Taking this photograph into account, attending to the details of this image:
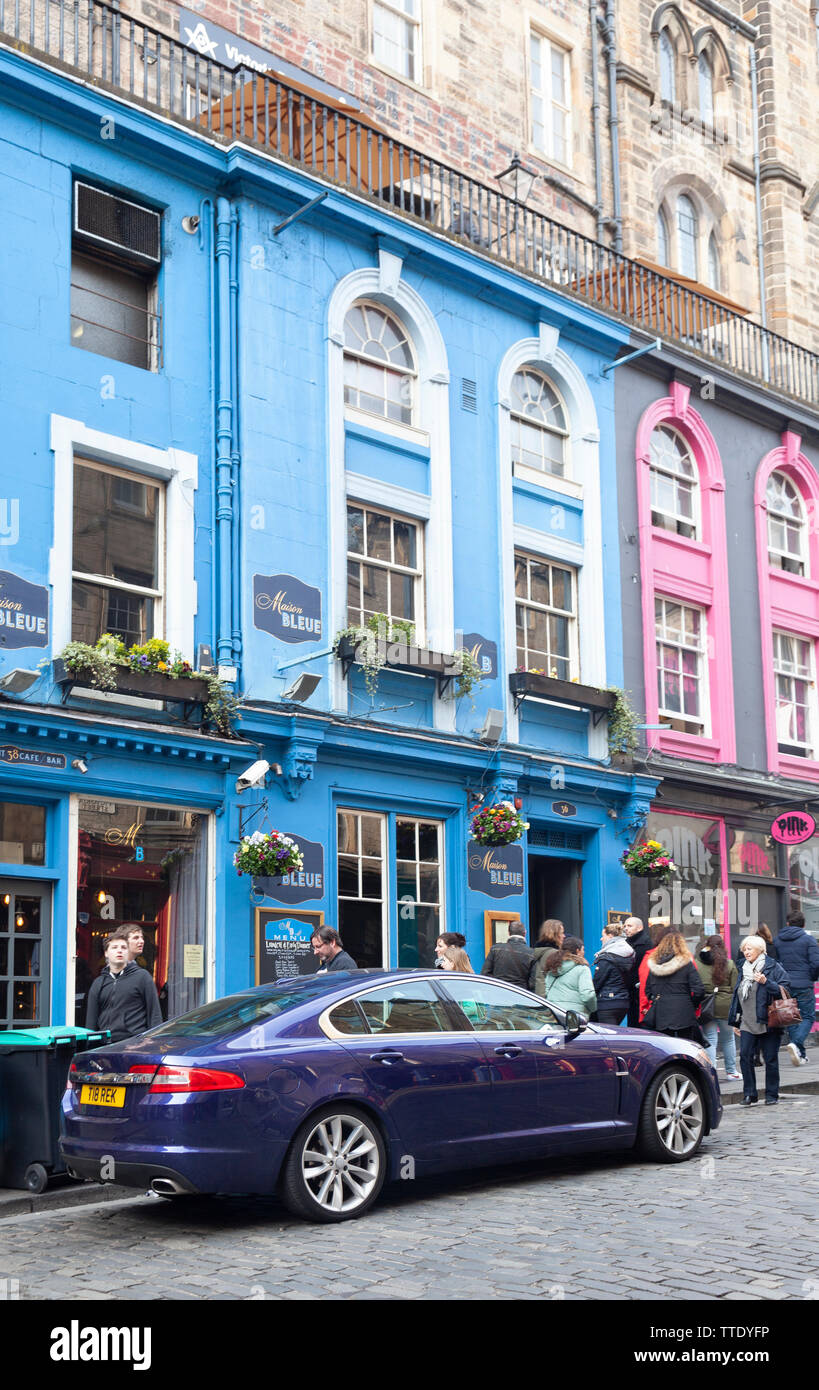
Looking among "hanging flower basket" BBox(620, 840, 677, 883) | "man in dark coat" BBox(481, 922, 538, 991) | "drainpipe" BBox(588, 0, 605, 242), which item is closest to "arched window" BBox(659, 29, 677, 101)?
"drainpipe" BBox(588, 0, 605, 242)

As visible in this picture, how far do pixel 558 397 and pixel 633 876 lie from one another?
647 centimetres

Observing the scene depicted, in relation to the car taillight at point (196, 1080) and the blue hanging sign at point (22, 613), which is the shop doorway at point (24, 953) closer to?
the blue hanging sign at point (22, 613)

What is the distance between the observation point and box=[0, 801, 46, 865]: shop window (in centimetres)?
1396

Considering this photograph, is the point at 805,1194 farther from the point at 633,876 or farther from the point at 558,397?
the point at 558,397

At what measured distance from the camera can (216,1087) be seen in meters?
8.40

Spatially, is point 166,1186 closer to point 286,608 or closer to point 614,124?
point 286,608

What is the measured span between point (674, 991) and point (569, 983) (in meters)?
0.91

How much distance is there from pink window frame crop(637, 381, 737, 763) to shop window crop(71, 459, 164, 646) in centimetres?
784

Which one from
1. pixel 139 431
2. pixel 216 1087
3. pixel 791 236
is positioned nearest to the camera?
pixel 216 1087

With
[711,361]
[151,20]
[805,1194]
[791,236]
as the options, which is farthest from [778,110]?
[805,1194]

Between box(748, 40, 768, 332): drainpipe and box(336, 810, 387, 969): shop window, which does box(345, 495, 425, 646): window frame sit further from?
box(748, 40, 768, 332): drainpipe

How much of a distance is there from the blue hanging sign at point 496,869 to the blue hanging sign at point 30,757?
5.55 m

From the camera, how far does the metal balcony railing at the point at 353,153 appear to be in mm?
16531

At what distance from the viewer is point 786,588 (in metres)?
24.0
